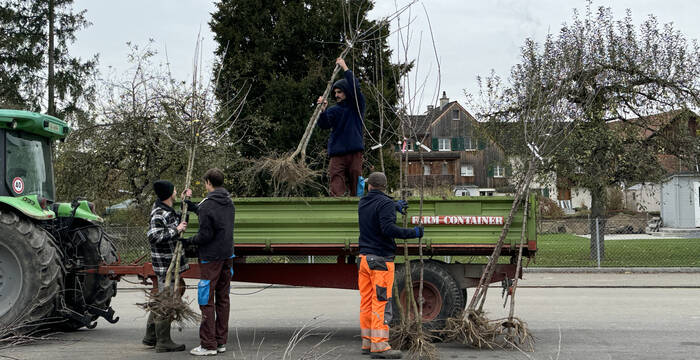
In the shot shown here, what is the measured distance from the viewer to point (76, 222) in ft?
27.8

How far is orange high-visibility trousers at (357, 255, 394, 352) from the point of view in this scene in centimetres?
658

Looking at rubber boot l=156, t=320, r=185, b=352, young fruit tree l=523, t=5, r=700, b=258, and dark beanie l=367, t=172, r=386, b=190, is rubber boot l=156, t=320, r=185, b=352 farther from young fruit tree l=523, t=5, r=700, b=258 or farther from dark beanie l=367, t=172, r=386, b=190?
young fruit tree l=523, t=5, r=700, b=258

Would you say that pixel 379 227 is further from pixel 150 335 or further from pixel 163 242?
pixel 150 335

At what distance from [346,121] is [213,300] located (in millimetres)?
2706

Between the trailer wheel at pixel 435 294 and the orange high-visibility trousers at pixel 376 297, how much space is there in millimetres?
516

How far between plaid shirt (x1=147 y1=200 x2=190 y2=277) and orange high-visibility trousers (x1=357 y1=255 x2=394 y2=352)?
1.93m

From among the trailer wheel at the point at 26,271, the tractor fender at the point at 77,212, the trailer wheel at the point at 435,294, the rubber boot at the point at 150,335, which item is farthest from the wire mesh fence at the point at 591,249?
the trailer wheel at the point at 435,294

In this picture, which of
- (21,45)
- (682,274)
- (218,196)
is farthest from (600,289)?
(21,45)

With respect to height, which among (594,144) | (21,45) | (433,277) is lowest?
(433,277)

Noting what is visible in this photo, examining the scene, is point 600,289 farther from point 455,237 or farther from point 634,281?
point 455,237

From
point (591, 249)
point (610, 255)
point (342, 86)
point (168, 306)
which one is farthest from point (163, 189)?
point (610, 255)

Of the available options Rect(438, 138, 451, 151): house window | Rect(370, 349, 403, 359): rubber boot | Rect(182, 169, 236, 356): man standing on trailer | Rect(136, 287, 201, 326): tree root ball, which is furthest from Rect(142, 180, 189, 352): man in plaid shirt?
Rect(438, 138, 451, 151): house window

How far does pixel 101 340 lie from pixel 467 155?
170 ft

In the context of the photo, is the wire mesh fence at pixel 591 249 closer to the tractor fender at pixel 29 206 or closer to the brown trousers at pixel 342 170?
the tractor fender at pixel 29 206
